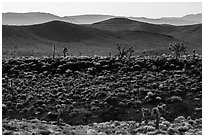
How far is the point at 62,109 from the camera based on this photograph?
28.6 meters

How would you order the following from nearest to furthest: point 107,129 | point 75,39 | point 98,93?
point 107,129 → point 98,93 → point 75,39

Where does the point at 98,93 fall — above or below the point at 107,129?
above

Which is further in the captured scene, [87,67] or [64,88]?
[87,67]

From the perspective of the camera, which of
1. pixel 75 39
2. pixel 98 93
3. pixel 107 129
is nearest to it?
pixel 107 129

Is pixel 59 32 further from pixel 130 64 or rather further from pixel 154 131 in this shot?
pixel 154 131

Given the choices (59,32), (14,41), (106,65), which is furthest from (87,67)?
(59,32)

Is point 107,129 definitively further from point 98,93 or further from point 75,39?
point 75,39

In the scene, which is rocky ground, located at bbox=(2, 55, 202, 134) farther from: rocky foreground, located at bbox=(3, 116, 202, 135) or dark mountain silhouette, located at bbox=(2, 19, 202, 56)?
dark mountain silhouette, located at bbox=(2, 19, 202, 56)

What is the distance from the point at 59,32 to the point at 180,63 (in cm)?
10382

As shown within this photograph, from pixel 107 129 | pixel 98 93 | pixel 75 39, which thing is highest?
pixel 75 39

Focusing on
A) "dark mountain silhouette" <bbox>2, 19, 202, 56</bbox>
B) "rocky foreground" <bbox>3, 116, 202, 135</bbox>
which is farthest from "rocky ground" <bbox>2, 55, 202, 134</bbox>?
"dark mountain silhouette" <bbox>2, 19, 202, 56</bbox>

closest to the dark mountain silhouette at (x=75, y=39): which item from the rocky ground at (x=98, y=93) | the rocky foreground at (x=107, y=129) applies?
the rocky ground at (x=98, y=93)

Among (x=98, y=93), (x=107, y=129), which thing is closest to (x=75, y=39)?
(x=98, y=93)

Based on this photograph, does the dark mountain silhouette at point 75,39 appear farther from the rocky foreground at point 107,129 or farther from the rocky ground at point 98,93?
the rocky foreground at point 107,129
